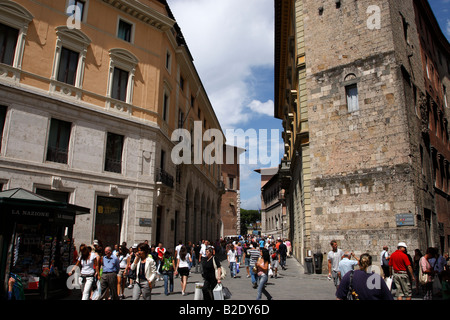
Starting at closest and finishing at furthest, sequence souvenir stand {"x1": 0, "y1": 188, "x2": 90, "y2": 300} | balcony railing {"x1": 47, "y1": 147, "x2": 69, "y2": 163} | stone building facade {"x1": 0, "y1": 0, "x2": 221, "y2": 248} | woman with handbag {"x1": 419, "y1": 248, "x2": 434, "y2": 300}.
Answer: woman with handbag {"x1": 419, "y1": 248, "x2": 434, "y2": 300} → souvenir stand {"x1": 0, "y1": 188, "x2": 90, "y2": 300} → stone building facade {"x1": 0, "y1": 0, "x2": 221, "y2": 248} → balcony railing {"x1": 47, "y1": 147, "x2": 69, "y2": 163}

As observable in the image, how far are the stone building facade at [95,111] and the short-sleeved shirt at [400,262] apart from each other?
43.7ft

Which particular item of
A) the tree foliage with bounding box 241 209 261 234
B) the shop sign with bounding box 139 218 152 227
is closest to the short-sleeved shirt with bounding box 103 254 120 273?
the shop sign with bounding box 139 218 152 227

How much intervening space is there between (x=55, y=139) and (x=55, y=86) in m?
2.81

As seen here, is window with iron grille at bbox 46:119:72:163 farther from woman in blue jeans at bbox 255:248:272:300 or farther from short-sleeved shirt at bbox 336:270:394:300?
short-sleeved shirt at bbox 336:270:394:300

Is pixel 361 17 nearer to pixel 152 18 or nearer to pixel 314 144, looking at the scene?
pixel 314 144

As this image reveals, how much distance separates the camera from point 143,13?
67.4 ft

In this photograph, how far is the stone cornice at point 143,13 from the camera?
64.7ft

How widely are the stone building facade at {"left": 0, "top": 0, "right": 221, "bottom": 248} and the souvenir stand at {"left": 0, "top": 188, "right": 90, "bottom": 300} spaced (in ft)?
20.0

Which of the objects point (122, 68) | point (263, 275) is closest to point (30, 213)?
point (263, 275)

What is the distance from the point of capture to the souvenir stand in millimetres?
8883

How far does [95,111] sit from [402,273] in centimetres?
1604

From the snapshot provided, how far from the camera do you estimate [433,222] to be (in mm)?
17047

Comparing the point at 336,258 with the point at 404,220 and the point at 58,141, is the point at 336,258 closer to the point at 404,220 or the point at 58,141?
the point at 404,220
